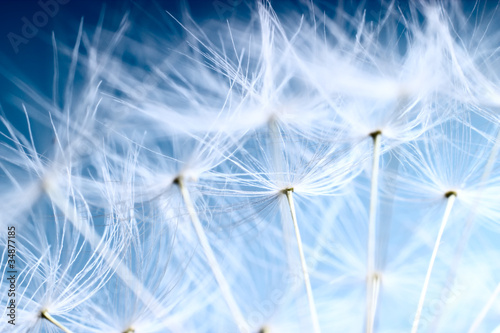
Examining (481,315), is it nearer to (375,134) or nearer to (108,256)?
(375,134)

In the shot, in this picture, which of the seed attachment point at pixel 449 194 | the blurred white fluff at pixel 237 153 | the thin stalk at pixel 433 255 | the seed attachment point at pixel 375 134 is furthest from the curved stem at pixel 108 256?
the seed attachment point at pixel 449 194

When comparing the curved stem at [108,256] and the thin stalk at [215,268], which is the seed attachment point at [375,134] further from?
the curved stem at [108,256]

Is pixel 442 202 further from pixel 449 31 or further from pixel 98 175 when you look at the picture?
pixel 98 175

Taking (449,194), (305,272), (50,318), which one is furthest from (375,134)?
(50,318)

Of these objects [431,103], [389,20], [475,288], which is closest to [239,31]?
[389,20]

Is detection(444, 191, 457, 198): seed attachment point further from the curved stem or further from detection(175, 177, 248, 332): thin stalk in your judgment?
the curved stem

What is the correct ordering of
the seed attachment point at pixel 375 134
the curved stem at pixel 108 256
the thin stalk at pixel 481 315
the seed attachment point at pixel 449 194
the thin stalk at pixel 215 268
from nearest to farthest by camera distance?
1. the thin stalk at pixel 481 315
2. the thin stalk at pixel 215 268
3. the curved stem at pixel 108 256
4. the seed attachment point at pixel 375 134
5. the seed attachment point at pixel 449 194

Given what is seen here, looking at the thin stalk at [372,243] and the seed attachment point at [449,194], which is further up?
the seed attachment point at [449,194]

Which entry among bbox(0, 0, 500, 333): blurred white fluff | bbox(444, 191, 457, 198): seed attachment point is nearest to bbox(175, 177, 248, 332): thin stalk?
bbox(0, 0, 500, 333): blurred white fluff
